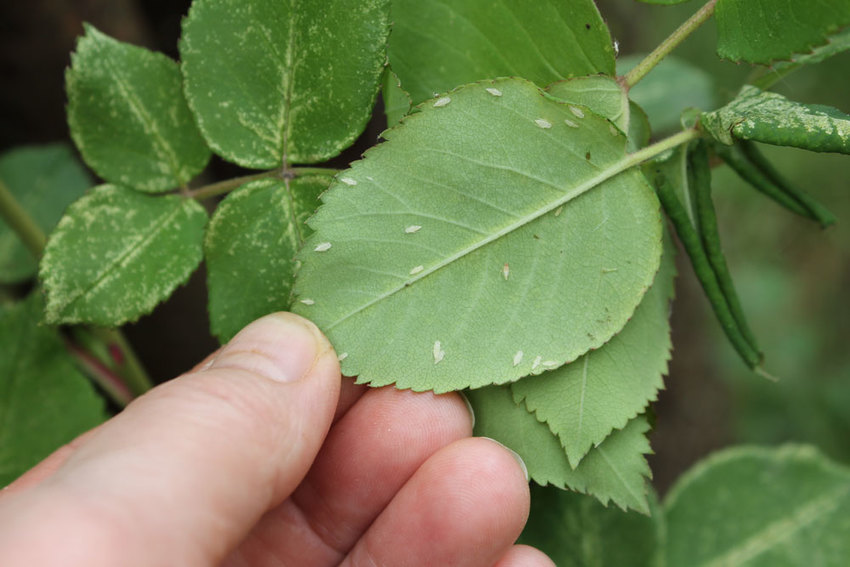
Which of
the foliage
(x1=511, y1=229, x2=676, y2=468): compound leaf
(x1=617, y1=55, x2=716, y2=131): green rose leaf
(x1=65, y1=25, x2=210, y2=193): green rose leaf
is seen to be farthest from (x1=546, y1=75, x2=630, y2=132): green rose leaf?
(x1=617, y1=55, x2=716, y2=131): green rose leaf

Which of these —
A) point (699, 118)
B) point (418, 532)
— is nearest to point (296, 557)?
point (418, 532)

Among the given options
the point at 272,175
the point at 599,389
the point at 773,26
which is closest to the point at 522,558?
the point at 599,389

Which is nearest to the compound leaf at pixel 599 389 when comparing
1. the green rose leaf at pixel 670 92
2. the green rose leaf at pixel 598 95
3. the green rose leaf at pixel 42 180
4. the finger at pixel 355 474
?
the finger at pixel 355 474

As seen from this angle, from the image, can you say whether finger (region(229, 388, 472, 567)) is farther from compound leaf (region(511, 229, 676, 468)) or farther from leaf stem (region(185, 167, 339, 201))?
leaf stem (region(185, 167, 339, 201))

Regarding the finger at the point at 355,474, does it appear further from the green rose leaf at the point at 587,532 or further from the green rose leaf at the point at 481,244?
the green rose leaf at the point at 587,532

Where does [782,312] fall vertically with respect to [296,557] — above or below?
below

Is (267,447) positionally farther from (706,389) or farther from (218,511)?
(706,389)

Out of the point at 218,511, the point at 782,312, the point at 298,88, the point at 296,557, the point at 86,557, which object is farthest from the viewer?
the point at 782,312
